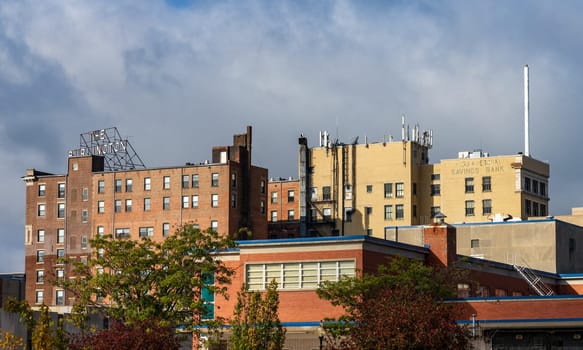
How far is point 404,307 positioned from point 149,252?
22.5 metres

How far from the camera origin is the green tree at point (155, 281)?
71688 mm

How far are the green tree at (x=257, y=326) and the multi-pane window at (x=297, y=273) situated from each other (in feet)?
26.5

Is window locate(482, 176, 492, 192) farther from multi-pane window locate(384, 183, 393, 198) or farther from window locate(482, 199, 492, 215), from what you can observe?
multi-pane window locate(384, 183, 393, 198)

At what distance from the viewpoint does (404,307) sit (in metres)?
55.6

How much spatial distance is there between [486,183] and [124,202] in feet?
156

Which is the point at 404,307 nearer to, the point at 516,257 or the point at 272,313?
the point at 272,313

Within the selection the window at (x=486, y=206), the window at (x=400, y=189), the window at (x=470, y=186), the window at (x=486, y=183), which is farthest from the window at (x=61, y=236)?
the window at (x=486, y=183)

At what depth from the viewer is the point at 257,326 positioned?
70000 millimetres

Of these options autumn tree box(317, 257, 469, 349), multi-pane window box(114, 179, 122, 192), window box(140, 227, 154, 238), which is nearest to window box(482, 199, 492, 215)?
window box(140, 227, 154, 238)

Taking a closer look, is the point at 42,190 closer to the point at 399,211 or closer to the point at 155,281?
the point at 399,211

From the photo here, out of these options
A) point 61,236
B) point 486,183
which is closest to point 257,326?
point 486,183

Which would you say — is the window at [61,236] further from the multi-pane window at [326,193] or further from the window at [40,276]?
the multi-pane window at [326,193]

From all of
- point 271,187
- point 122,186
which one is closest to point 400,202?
point 271,187

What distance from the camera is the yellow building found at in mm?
165250
